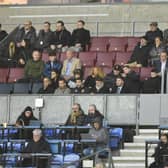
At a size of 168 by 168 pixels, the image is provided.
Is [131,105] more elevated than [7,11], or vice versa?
[7,11]

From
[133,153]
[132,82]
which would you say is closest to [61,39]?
[132,82]

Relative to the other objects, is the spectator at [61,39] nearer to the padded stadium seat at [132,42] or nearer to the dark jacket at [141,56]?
the padded stadium seat at [132,42]

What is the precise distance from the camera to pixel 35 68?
800 inches

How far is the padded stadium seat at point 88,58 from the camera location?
69.1 ft

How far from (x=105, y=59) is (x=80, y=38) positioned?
1123 mm

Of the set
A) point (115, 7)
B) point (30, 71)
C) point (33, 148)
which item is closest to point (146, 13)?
point (115, 7)

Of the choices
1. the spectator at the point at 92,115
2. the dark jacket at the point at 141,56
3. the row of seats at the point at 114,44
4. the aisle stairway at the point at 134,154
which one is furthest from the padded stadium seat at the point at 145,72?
the spectator at the point at 92,115

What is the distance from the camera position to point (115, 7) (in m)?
24.1

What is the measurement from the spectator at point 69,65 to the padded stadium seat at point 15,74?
3.95 feet

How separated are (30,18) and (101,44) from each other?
10.8 feet

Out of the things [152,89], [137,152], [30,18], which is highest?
[30,18]

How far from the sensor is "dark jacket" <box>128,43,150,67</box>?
20.4 meters

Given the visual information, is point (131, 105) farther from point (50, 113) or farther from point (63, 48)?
point (63, 48)

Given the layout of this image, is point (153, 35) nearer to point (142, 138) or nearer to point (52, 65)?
point (52, 65)
